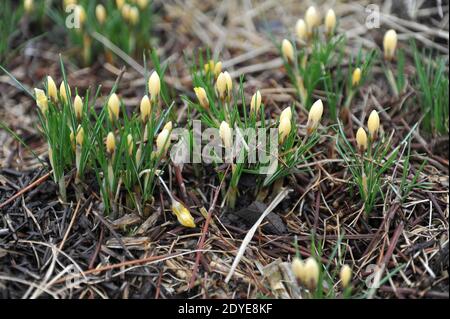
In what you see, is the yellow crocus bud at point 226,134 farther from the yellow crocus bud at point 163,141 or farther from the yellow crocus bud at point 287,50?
the yellow crocus bud at point 287,50

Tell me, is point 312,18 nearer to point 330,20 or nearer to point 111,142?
→ point 330,20

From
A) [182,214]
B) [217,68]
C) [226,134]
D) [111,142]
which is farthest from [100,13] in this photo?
[182,214]

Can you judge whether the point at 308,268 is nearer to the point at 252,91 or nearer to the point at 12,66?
the point at 252,91

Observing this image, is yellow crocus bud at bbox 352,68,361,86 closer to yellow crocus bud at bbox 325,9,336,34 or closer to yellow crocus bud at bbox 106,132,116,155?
yellow crocus bud at bbox 325,9,336,34

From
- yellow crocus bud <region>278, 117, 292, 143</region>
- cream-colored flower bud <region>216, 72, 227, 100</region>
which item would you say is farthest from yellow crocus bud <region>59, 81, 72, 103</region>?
yellow crocus bud <region>278, 117, 292, 143</region>
